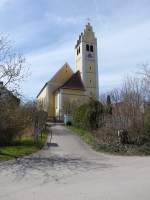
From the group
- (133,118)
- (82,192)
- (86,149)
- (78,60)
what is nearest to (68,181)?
(82,192)

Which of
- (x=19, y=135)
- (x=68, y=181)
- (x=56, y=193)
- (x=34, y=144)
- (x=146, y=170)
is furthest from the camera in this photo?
(x=19, y=135)

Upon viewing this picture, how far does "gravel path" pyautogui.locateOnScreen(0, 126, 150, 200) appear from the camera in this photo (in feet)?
28.0

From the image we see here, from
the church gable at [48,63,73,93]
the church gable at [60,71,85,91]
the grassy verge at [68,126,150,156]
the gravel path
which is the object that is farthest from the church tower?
the gravel path

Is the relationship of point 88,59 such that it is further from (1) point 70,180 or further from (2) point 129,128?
(1) point 70,180

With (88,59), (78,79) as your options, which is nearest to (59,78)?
(78,79)

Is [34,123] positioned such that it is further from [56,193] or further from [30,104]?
[56,193]

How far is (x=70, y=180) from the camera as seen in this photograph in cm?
1091

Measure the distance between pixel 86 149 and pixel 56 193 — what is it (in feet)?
41.7

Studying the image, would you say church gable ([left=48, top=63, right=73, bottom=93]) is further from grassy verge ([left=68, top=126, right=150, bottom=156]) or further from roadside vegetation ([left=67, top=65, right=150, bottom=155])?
grassy verge ([left=68, top=126, right=150, bottom=156])

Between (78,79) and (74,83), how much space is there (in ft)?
7.30

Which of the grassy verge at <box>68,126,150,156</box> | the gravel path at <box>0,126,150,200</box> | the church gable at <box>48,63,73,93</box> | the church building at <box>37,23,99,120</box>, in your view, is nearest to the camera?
the gravel path at <box>0,126,150,200</box>

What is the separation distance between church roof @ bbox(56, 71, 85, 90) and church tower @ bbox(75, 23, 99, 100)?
5.87ft

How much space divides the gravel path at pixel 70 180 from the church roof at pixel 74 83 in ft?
163

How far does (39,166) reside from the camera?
46.6 ft
